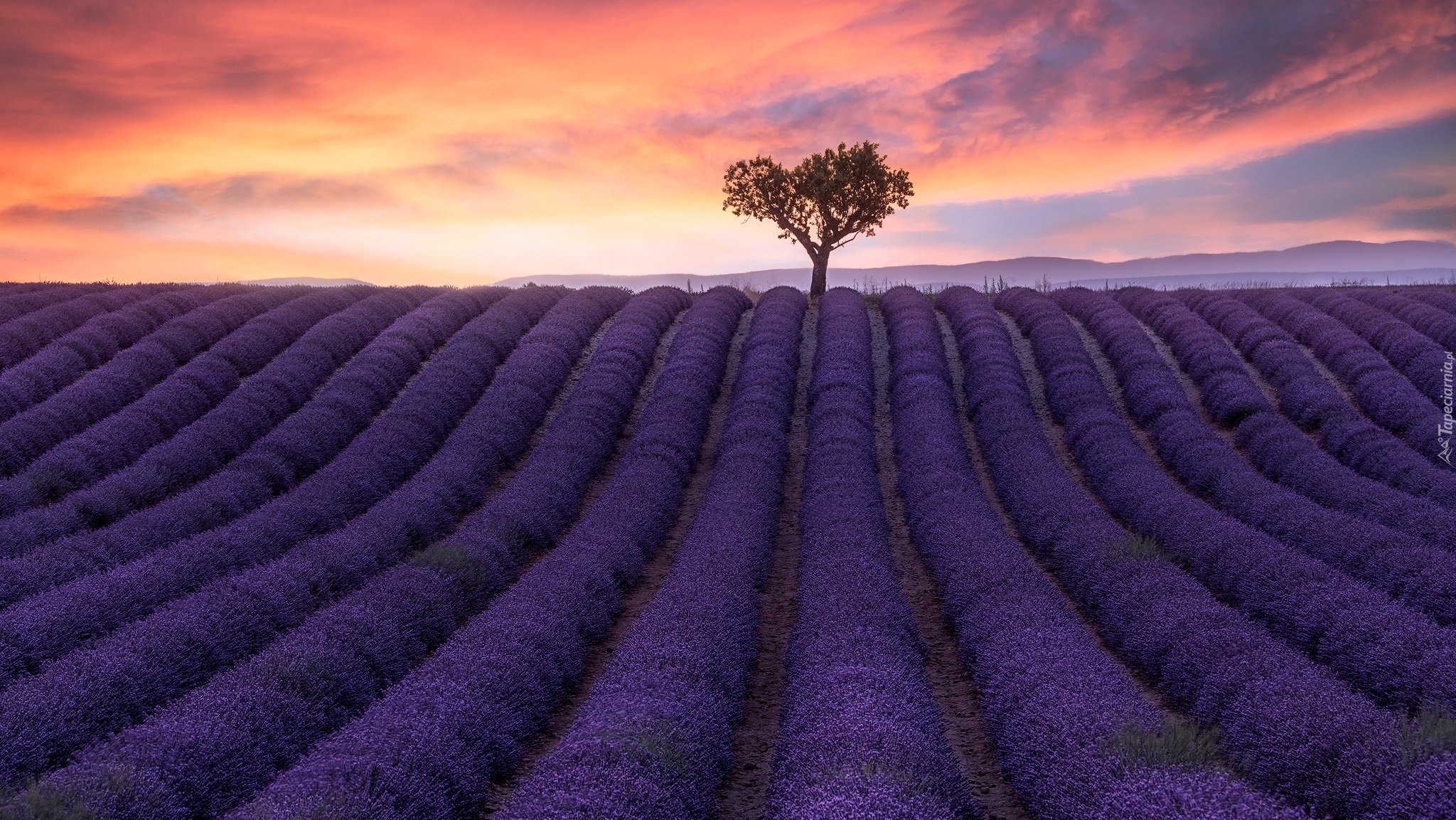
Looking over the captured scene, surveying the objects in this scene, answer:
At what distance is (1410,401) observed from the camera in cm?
1493

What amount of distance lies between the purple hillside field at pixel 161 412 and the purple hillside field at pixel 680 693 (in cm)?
836

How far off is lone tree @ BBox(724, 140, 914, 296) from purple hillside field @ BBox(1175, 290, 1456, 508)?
32.1 ft

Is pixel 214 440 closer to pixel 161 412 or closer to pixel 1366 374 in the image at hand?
pixel 161 412

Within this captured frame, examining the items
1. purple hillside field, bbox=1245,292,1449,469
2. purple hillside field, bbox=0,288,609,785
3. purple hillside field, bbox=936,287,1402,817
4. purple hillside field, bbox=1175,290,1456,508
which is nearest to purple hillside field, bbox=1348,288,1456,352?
purple hillside field, bbox=1245,292,1449,469

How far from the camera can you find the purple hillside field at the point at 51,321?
17094 mm

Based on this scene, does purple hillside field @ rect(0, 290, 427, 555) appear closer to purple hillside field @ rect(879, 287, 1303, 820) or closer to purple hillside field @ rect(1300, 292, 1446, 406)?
purple hillside field @ rect(879, 287, 1303, 820)

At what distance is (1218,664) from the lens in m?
6.39

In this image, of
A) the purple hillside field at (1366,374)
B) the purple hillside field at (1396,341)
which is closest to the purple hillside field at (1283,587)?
the purple hillside field at (1366,374)

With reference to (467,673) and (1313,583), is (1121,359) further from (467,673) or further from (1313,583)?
(467,673)

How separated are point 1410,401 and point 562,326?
53.4ft

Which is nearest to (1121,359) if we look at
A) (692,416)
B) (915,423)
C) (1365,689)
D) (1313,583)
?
(915,423)

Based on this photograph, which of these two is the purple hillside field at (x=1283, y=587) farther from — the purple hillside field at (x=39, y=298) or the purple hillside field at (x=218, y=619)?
the purple hillside field at (x=39, y=298)

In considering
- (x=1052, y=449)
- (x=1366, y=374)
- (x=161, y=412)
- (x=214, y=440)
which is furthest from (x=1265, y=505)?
(x=161, y=412)

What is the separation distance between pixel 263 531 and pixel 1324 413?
1594 centimetres
